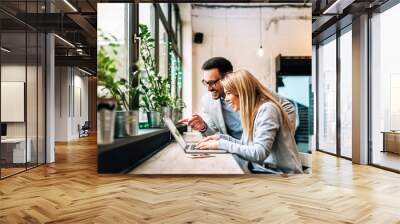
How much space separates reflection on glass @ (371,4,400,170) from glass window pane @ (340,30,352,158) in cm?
Result: 83

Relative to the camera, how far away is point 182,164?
499cm

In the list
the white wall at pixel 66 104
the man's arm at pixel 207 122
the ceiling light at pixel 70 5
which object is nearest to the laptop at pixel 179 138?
the man's arm at pixel 207 122

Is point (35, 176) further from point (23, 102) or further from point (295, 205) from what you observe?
point (295, 205)

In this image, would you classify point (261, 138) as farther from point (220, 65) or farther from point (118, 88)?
point (118, 88)

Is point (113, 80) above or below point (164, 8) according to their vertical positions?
below

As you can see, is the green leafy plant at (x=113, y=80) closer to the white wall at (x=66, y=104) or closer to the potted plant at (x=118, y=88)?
the potted plant at (x=118, y=88)

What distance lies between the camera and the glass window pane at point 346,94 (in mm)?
7922

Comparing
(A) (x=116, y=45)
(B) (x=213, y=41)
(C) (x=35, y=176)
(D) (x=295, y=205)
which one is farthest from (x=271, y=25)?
(C) (x=35, y=176)

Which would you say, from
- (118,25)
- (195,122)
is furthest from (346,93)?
(118,25)

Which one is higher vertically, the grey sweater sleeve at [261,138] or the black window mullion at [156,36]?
the black window mullion at [156,36]

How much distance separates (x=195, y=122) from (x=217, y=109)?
327 mm

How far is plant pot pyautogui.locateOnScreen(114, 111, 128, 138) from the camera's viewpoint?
4750 mm

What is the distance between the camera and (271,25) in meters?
5.03

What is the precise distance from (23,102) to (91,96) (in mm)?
14141
